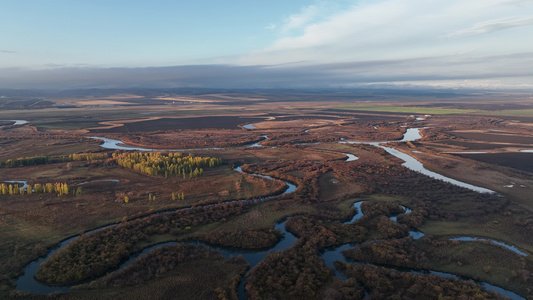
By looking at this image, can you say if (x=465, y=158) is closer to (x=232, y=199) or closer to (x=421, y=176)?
(x=421, y=176)

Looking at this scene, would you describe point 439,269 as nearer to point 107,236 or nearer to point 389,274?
point 389,274

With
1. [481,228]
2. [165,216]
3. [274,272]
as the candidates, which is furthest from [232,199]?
[481,228]

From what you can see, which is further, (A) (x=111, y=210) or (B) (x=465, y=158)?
(B) (x=465, y=158)

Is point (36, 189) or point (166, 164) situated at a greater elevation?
point (166, 164)

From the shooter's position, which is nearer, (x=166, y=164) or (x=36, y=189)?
(x=36, y=189)

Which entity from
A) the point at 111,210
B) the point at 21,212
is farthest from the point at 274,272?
the point at 21,212

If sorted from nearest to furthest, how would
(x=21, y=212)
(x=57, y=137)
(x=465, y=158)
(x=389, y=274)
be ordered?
1. (x=389, y=274)
2. (x=21, y=212)
3. (x=465, y=158)
4. (x=57, y=137)

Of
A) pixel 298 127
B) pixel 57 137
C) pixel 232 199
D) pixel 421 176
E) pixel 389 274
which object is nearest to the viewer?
pixel 389 274

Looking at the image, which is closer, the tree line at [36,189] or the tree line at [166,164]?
the tree line at [36,189]

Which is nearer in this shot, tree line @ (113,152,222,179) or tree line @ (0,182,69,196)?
tree line @ (0,182,69,196)
